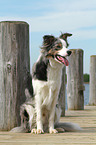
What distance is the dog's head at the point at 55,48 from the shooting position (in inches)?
176


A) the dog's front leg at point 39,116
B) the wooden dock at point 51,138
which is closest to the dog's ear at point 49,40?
the dog's front leg at point 39,116

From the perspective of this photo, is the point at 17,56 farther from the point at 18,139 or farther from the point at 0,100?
the point at 18,139

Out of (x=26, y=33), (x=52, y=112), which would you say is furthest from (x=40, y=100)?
(x=26, y=33)

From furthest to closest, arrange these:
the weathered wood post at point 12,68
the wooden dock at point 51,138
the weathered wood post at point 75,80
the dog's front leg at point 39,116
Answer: the weathered wood post at point 75,80 < the weathered wood post at point 12,68 < the dog's front leg at point 39,116 < the wooden dock at point 51,138

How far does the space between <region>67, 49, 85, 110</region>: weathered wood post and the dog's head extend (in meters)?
3.61

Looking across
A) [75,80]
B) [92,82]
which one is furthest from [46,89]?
[92,82]

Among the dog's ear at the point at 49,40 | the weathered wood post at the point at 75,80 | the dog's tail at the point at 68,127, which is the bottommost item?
the dog's tail at the point at 68,127

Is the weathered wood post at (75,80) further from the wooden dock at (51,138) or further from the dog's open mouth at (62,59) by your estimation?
the dog's open mouth at (62,59)

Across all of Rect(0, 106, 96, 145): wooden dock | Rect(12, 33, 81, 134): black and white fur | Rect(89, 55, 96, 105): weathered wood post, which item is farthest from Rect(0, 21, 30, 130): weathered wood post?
Rect(89, 55, 96, 105): weathered wood post

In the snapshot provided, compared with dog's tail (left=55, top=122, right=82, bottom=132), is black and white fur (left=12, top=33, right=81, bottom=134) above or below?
above

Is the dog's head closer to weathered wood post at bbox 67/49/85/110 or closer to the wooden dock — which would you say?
the wooden dock

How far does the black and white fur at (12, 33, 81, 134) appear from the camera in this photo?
4.55m

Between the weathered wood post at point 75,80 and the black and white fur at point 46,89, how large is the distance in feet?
11.1

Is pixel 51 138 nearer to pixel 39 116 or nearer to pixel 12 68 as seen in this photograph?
pixel 39 116
